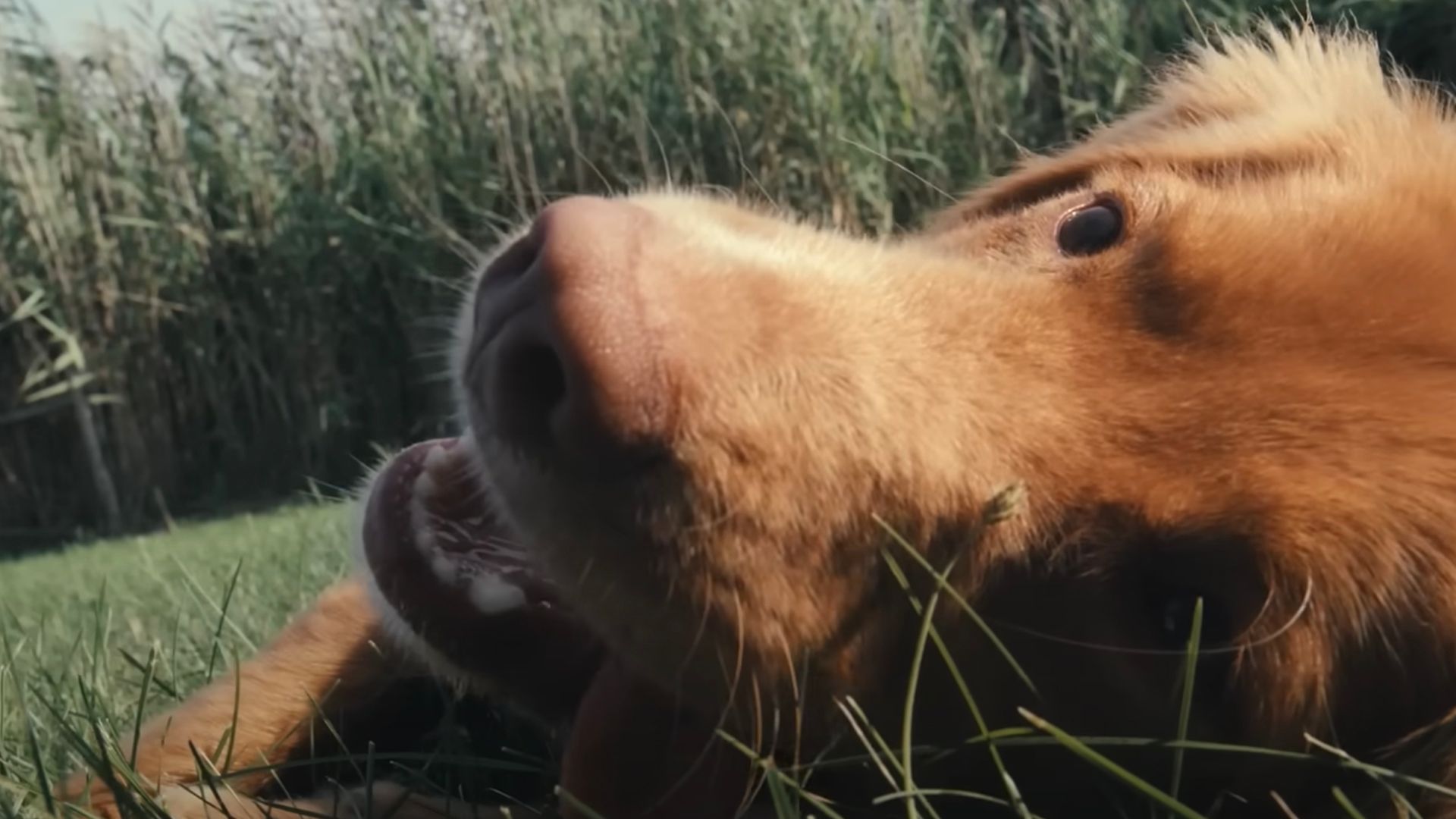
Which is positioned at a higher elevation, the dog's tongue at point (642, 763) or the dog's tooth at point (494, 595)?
the dog's tooth at point (494, 595)

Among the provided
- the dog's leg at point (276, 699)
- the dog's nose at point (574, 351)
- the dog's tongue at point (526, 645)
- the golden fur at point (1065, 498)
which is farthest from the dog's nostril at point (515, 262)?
the dog's leg at point (276, 699)

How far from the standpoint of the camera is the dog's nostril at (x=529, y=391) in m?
1.43

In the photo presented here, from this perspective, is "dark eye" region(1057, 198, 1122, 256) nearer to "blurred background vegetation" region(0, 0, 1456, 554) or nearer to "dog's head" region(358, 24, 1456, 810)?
"dog's head" region(358, 24, 1456, 810)

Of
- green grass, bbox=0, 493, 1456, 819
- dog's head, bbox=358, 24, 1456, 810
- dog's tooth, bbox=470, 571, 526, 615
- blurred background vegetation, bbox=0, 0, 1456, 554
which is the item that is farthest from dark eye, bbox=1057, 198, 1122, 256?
blurred background vegetation, bbox=0, 0, 1456, 554

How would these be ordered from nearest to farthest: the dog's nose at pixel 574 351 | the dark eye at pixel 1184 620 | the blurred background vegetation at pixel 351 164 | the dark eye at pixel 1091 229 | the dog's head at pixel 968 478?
the dog's nose at pixel 574 351 → the dog's head at pixel 968 478 → the dark eye at pixel 1184 620 → the dark eye at pixel 1091 229 → the blurred background vegetation at pixel 351 164

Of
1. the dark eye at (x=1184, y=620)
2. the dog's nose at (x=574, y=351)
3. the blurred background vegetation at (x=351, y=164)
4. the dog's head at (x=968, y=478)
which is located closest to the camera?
the dog's nose at (x=574, y=351)

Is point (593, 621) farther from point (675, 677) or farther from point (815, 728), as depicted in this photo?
point (815, 728)

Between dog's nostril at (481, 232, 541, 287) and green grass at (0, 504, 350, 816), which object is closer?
dog's nostril at (481, 232, 541, 287)

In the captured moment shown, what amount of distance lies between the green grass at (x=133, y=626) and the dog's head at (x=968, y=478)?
0.63 metres

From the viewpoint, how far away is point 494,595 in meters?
1.85

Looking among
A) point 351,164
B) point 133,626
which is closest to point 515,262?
point 133,626

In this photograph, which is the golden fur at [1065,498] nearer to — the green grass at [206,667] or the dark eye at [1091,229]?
the green grass at [206,667]

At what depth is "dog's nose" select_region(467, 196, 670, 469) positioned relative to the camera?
4.50ft

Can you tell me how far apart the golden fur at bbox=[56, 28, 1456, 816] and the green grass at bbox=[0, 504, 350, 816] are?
0.86 meters
